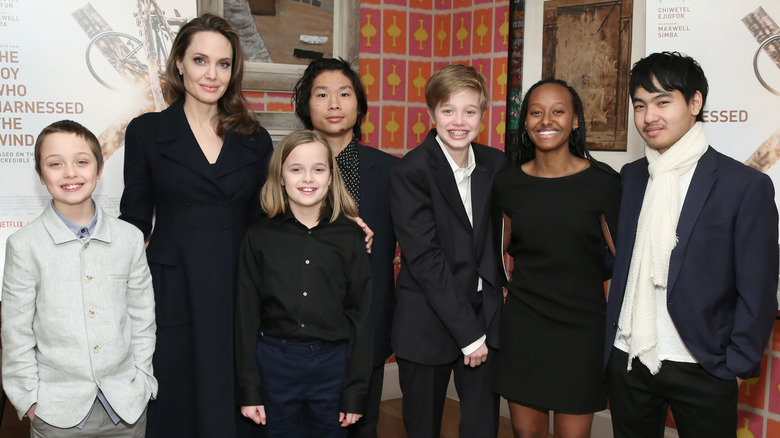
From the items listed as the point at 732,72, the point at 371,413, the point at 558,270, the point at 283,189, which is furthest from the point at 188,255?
the point at 732,72

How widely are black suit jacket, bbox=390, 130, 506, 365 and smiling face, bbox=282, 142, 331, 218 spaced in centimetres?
22

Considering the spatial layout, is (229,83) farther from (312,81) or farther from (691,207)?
(691,207)

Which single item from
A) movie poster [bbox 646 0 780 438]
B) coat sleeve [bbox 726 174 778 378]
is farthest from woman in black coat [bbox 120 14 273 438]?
movie poster [bbox 646 0 780 438]

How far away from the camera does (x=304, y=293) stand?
78.6 inches

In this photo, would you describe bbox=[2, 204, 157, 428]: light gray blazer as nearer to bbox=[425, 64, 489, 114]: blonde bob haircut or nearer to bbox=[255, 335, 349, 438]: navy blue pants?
bbox=[255, 335, 349, 438]: navy blue pants

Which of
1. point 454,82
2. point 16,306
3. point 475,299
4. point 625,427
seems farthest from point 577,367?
point 16,306

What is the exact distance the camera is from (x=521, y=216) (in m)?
2.08

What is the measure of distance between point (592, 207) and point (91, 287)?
1.38 m

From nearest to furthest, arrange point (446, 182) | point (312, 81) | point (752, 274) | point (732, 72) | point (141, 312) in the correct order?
point (752, 274), point (141, 312), point (446, 182), point (312, 81), point (732, 72)

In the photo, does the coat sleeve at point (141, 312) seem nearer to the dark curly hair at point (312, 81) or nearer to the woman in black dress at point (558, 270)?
the dark curly hair at point (312, 81)

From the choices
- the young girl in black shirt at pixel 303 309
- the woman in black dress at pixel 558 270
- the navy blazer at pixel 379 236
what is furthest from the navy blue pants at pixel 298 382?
the woman in black dress at pixel 558 270

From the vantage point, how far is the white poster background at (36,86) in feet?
7.84

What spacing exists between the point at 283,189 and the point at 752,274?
4.21 ft

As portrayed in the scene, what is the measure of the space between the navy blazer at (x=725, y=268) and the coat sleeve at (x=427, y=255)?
55 centimetres
